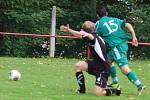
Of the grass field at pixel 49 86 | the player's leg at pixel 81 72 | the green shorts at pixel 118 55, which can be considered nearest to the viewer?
the grass field at pixel 49 86

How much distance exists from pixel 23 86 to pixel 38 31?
17.5 metres

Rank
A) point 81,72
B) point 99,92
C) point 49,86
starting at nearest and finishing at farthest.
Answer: point 99,92 < point 81,72 < point 49,86

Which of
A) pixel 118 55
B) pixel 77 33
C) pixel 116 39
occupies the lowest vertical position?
pixel 118 55

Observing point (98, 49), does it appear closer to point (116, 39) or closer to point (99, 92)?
point (116, 39)

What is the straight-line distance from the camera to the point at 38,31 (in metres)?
28.3

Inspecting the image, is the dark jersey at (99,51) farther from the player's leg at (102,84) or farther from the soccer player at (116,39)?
the soccer player at (116,39)

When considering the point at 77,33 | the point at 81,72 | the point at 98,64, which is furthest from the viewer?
the point at 81,72

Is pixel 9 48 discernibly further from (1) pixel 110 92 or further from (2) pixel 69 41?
(1) pixel 110 92

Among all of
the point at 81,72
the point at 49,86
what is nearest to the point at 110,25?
the point at 81,72


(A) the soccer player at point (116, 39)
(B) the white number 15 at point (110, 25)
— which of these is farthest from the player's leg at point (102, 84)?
(B) the white number 15 at point (110, 25)

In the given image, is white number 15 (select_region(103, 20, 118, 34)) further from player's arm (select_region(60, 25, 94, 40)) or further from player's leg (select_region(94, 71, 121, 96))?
player's leg (select_region(94, 71, 121, 96))

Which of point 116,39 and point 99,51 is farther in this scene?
point 116,39

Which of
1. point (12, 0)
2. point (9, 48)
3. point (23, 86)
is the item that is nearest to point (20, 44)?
point (9, 48)

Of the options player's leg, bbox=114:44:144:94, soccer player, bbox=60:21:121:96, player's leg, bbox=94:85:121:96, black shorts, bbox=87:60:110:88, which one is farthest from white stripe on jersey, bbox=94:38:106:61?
player's leg, bbox=94:85:121:96
